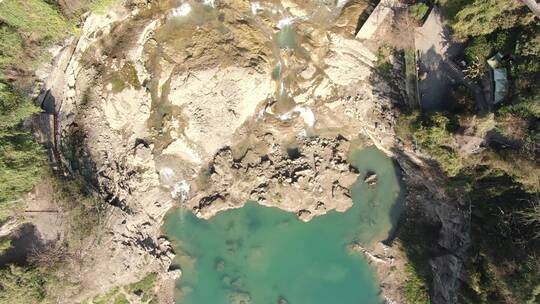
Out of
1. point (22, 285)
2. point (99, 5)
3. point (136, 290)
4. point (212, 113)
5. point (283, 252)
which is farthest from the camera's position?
point (283, 252)

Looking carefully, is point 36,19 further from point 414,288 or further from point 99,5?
point 414,288

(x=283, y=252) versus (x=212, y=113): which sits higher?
(x=212, y=113)

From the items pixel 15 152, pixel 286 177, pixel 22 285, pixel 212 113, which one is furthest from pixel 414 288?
pixel 15 152

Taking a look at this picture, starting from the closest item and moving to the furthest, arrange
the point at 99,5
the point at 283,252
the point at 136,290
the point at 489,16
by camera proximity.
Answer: the point at 489,16 < the point at 99,5 < the point at 136,290 < the point at 283,252

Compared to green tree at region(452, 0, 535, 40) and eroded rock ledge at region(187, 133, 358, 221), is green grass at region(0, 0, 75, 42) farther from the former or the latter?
green tree at region(452, 0, 535, 40)

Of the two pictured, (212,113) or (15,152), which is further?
(212,113)

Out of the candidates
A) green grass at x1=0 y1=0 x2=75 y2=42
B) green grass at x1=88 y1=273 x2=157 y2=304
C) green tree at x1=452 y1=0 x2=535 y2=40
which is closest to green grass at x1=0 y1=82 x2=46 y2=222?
green grass at x1=0 y1=0 x2=75 y2=42

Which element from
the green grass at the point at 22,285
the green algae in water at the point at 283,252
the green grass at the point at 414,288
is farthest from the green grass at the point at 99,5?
the green grass at the point at 414,288

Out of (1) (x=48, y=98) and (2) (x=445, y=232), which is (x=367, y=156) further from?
(1) (x=48, y=98)
